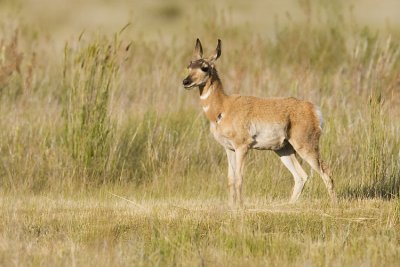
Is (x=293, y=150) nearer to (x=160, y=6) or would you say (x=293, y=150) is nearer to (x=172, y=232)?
(x=172, y=232)

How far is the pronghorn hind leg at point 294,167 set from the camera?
34.2 feet

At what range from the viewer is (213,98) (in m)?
10.1

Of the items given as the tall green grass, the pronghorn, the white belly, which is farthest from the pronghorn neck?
the tall green grass

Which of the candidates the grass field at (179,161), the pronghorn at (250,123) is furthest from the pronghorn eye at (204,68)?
the grass field at (179,161)

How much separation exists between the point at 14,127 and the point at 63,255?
15.4 feet

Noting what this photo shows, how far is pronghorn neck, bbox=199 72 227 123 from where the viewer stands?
10031mm

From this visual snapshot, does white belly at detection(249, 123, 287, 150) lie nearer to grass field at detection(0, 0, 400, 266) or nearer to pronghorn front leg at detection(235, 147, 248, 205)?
pronghorn front leg at detection(235, 147, 248, 205)

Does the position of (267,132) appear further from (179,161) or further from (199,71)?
(179,161)

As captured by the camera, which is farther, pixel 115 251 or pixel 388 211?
pixel 388 211

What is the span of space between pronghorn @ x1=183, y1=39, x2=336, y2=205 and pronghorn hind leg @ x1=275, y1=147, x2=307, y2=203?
0.80ft

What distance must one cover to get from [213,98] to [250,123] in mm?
495

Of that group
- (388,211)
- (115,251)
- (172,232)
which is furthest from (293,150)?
(115,251)

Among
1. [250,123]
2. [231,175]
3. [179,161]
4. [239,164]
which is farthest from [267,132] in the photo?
[179,161]

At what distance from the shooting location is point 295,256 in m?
7.58
